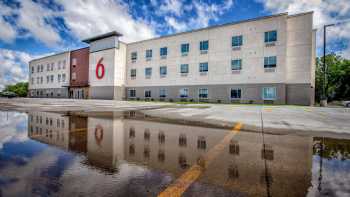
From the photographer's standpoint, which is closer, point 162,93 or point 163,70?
point 162,93

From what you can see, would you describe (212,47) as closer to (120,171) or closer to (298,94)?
(298,94)

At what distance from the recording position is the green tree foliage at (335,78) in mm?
39938

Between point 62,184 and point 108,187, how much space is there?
0.62 metres

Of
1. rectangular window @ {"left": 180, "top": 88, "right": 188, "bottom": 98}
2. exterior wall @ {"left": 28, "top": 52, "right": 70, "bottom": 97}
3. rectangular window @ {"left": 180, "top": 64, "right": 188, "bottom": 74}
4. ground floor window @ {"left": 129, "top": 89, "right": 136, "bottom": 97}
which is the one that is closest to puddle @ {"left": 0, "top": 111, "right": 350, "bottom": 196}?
rectangular window @ {"left": 180, "top": 88, "right": 188, "bottom": 98}

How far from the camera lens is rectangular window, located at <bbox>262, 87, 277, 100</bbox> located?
2361 cm

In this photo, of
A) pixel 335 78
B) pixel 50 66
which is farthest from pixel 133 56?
pixel 335 78

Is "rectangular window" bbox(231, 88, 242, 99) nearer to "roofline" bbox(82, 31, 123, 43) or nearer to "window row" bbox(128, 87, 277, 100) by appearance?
"window row" bbox(128, 87, 277, 100)

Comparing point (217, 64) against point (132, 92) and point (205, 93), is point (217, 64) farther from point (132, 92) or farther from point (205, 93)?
point (132, 92)

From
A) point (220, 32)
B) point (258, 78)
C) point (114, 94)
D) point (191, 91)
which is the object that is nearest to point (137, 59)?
point (114, 94)

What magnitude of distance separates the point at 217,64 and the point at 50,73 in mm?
48062

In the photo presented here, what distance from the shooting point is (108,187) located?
2164 millimetres

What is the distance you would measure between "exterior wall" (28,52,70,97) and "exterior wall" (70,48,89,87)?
1858mm

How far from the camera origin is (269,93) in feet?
78.4

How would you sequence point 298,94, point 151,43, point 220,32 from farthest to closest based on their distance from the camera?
point 151,43 < point 220,32 < point 298,94
